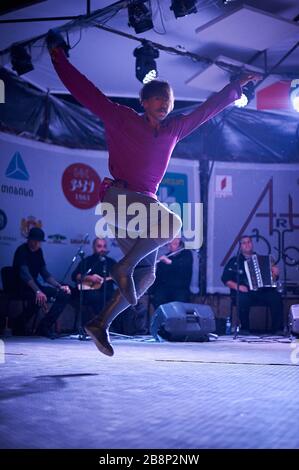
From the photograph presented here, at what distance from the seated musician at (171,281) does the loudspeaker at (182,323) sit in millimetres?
1620

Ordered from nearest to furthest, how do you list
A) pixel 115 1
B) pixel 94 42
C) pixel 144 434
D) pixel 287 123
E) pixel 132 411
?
pixel 144 434, pixel 132 411, pixel 115 1, pixel 94 42, pixel 287 123

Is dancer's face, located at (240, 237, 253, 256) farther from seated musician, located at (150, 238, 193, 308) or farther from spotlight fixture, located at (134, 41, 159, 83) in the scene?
spotlight fixture, located at (134, 41, 159, 83)

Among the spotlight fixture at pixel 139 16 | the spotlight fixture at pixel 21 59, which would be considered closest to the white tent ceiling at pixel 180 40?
the spotlight fixture at pixel 21 59

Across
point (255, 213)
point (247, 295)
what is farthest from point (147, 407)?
point (255, 213)

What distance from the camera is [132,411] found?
6.99 ft

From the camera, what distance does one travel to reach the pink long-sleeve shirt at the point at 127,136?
3648 mm

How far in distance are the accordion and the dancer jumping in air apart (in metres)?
5.83

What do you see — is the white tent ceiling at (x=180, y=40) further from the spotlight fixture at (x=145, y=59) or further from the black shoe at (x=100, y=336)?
the black shoe at (x=100, y=336)

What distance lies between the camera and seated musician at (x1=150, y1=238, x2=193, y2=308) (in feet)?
31.4

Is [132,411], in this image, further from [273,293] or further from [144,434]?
[273,293]

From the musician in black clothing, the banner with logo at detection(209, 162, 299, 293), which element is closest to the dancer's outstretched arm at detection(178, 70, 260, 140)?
the musician in black clothing

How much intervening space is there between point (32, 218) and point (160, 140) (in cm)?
617
